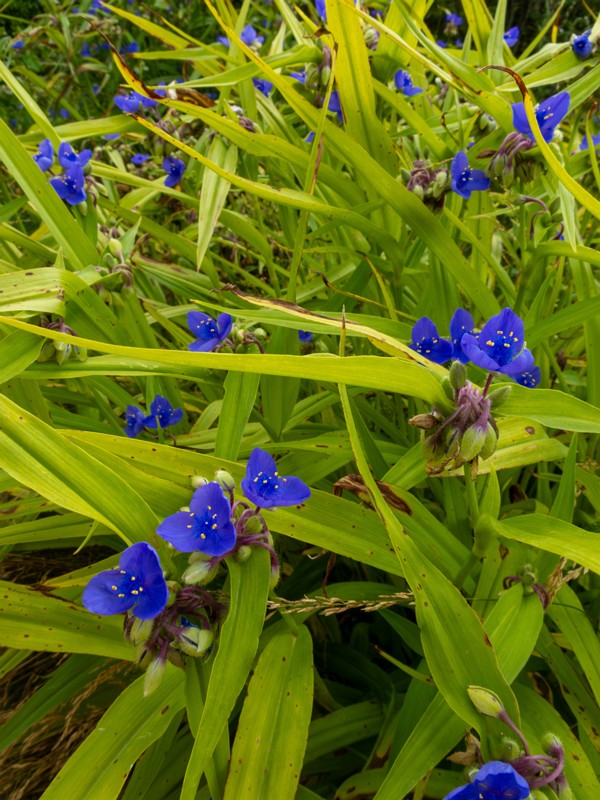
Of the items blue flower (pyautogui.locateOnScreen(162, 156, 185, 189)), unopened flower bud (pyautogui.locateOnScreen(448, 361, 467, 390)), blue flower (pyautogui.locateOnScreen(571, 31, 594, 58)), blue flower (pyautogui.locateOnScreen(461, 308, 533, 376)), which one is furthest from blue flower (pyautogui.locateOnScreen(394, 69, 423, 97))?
unopened flower bud (pyautogui.locateOnScreen(448, 361, 467, 390))

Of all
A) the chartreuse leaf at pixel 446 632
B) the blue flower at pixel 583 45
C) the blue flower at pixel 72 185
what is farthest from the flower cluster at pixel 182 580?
the blue flower at pixel 583 45

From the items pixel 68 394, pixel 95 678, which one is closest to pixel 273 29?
pixel 68 394

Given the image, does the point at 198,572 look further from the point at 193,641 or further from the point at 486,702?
the point at 486,702

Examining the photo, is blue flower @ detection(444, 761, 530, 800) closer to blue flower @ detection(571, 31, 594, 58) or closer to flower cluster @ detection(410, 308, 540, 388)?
flower cluster @ detection(410, 308, 540, 388)

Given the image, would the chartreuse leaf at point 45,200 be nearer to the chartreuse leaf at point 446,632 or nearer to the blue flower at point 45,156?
the blue flower at point 45,156

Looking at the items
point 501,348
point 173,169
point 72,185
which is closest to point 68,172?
point 72,185

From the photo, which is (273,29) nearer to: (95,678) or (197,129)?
(197,129)
